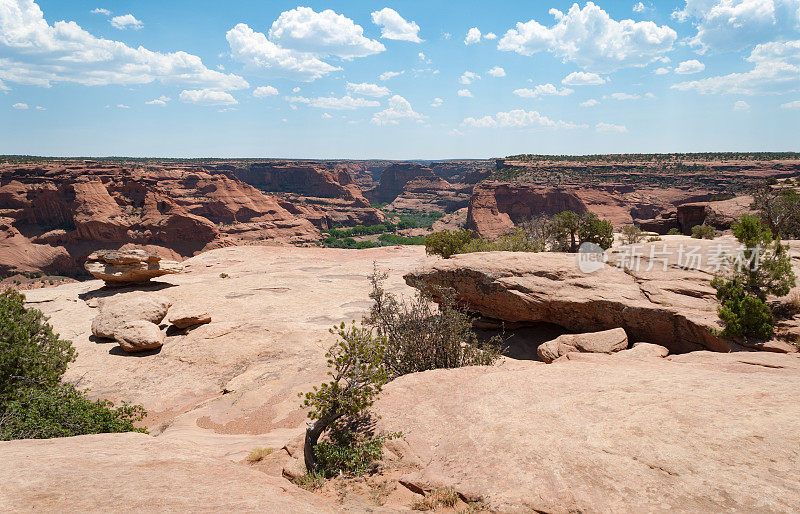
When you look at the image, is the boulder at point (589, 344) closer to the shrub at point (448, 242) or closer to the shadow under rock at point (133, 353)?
the shrub at point (448, 242)

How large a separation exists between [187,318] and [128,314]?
Result: 283 centimetres

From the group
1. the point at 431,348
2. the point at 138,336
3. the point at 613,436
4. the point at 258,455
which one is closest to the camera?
the point at 613,436

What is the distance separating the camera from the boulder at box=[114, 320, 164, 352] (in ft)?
55.9

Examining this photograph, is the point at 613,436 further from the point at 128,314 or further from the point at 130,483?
the point at 128,314

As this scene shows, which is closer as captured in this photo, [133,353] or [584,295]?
[584,295]

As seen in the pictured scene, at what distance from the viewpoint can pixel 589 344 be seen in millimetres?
10898

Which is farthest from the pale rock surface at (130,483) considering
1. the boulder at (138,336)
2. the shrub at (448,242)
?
the shrub at (448,242)

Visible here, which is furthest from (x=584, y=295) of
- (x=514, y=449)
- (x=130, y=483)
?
(x=130, y=483)

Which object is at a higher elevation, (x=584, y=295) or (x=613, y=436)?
(x=584, y=295)

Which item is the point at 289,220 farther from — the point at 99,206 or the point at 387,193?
the point at 387,193

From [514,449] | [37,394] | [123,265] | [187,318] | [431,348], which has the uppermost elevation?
[514,449]

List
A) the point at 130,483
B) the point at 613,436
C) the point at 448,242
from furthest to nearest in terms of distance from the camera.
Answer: the point at 448,242 → the point at 613,436 → the point at 130,483

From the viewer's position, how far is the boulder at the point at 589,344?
1075cm

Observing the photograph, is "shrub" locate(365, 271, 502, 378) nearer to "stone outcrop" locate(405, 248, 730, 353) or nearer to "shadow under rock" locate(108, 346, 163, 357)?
"stone outcrop" locate(405, 248, 730, 353)
